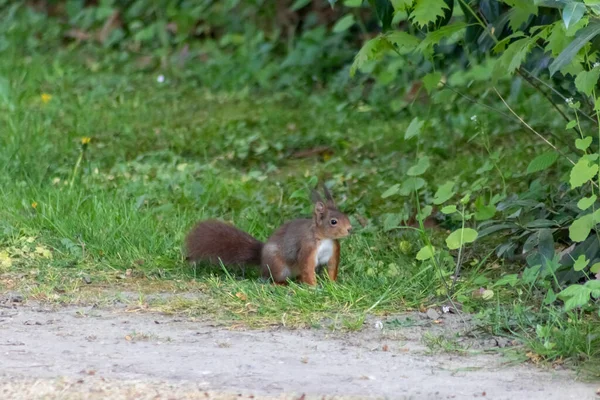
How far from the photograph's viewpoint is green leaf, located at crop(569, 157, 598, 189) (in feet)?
12.6

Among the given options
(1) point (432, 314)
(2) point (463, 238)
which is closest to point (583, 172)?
(2) point (463, 238)

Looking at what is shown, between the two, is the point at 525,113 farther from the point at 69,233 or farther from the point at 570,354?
the point at 570,354

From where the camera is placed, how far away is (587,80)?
3.88 meters

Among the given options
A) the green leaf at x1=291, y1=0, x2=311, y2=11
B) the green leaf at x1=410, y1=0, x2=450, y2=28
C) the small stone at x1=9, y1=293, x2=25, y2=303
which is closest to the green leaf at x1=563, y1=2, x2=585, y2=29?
the green leaf at x1=410, y1=0, x2=450, y2=28

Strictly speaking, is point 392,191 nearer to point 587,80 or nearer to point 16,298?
point 587,80

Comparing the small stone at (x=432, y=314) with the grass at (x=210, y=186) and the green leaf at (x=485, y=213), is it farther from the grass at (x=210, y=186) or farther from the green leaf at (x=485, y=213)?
the green leaf at (x=485, y=213)

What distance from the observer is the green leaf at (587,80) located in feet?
12.7

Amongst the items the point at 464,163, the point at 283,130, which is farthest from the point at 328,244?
the point at 283,130

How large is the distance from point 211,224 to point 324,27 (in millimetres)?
5224

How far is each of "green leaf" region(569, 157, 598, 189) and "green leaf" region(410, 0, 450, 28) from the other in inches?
30.0

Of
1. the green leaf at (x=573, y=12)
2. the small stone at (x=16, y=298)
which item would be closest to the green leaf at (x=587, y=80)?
the green leaf at (x=573, y=12)

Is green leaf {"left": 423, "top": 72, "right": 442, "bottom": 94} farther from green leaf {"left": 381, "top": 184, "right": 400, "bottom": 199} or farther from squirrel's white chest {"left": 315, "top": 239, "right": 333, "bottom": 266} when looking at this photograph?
squirrel's white chest {"left": 315, "top": 239, "right": 333, "bottom": 266}

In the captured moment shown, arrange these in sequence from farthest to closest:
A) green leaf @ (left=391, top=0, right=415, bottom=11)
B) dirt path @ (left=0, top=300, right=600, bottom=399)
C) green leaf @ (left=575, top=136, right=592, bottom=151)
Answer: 1. green leaf @ (left=391, top=0, right=415, bottom=11)
2. green leaf @ (left=575, top=136, right=592, bottom=151)
3. dirt path @ (left=0, top=300, right=600, bottom=399)

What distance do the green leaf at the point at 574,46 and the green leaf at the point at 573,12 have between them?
6.6 inches
